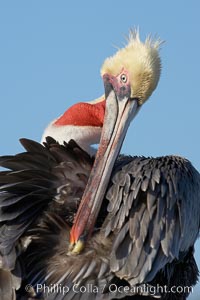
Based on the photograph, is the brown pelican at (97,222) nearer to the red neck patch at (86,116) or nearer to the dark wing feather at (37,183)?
the dark wing feather at (37,183)

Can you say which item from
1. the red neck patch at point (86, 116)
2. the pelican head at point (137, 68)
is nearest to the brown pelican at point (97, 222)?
the pelican head at point (137, 68)

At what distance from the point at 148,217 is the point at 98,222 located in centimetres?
54

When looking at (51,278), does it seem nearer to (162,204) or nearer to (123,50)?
(162,204)

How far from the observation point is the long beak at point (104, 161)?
25.5 ft

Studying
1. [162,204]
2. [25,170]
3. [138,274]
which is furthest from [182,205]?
[25,170]

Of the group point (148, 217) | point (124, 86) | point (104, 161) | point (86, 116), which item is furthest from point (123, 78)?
point (148, 217)

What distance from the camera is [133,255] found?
7430mm

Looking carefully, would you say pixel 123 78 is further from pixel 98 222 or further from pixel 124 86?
pixel 98 222

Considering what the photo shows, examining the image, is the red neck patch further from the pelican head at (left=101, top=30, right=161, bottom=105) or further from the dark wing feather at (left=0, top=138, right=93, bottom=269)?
the dark wing feather at (left=0, top=138, right=93, bottom=269)

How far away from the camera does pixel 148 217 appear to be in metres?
7.54

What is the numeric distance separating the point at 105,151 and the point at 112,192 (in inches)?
17.9

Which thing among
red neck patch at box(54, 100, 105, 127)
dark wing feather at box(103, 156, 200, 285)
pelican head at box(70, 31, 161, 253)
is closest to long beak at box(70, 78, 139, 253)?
pelican head at box(70, 31, 161, 253)

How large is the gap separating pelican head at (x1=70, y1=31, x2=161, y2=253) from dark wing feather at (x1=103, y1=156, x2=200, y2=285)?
307 mm

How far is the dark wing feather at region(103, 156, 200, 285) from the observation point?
7.43m
